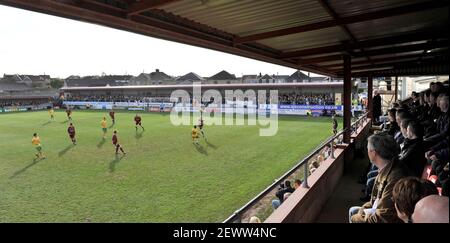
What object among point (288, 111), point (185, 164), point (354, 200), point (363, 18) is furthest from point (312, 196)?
point (288, 111)

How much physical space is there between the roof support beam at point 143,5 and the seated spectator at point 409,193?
2957 mm

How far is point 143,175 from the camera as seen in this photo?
12.3 meters

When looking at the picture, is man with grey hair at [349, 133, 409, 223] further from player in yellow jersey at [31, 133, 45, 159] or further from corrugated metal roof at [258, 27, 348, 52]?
player in yellow jersey at [31, 133, 45, 159]

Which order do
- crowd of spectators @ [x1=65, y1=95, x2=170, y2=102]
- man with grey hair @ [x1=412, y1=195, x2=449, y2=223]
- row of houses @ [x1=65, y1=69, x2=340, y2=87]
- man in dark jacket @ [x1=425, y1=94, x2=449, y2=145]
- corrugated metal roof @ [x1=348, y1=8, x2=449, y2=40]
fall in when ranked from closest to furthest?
man with grey hair @ [x1=412, y1=195, x2=449, y2=223], man in dark jacket @ [x1=425, y1=94, x2=449, y2=145], corrugated metal roof @ [x1=348, y1=8, x2=449, y2=40], crowd of spectators @ [x1=65, y1=95, x2=170, y2=102], row of houses @ [x1=65, y1=69, x2=340, y2=87]

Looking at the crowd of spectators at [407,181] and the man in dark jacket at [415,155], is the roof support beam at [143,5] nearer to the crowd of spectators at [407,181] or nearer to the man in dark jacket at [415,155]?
the crowd of spectators at [407,181]

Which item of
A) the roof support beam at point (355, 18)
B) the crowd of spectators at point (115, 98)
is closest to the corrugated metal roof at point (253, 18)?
the roof support beam at point (355, 18)

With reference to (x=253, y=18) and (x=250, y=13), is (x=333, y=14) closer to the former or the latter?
(x=253, y=18)

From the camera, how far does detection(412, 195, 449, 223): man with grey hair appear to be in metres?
1.77

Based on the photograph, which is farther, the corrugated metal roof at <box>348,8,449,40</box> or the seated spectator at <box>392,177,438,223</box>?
the corrugated metal roof at <box>348,8,449,40</box>

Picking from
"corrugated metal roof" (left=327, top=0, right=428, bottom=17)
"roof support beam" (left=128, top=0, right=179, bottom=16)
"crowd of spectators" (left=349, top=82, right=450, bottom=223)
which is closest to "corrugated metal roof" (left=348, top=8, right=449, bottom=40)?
"corrugated metal roof" (left=327, top=0, right=428, bottom=17)

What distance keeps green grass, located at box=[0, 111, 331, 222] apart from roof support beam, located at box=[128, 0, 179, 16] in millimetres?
5334

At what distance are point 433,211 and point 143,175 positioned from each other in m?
11.3
